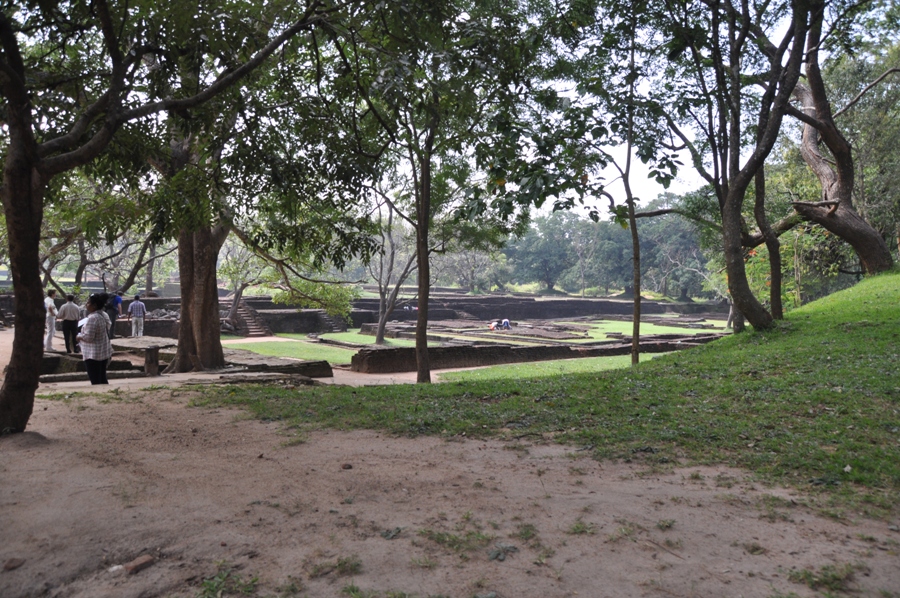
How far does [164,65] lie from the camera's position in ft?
18.8

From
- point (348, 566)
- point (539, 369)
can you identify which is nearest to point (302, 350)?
point (539, 369)

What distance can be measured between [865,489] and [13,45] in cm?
548

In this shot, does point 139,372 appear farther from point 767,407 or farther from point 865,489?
point 865,489

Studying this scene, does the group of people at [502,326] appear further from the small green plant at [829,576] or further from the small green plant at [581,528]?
the small green plant at [829,576]

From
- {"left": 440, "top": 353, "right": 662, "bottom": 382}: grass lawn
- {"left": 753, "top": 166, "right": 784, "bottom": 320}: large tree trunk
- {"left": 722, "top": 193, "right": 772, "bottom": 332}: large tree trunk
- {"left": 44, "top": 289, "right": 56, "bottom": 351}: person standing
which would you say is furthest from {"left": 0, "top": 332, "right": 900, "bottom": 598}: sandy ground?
{"left": 44, "top": 289, "right": 56, "bottom": 351}: person standing

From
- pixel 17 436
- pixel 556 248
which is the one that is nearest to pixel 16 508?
pixel 17 436

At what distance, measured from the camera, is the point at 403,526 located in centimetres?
312

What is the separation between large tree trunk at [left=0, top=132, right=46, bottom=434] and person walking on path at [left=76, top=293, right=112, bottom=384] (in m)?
3.09

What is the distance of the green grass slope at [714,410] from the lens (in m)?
4.01

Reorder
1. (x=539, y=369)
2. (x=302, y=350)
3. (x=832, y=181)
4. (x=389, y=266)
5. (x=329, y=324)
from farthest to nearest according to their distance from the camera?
(x=329, y=324) < (x=389, y=266) < (x=302, y=350) < (x=539, y=369) < (x=832, y=181)

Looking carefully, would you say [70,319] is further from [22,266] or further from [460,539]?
[460,539]

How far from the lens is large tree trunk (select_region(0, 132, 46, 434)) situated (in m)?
4.28

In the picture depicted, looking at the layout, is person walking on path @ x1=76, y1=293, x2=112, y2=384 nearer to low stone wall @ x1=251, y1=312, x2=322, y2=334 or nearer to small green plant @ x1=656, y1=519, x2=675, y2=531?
small green plant @ x1=656, y1=519, x2=675, y2=531

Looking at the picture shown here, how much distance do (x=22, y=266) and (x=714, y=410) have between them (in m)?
5.09
